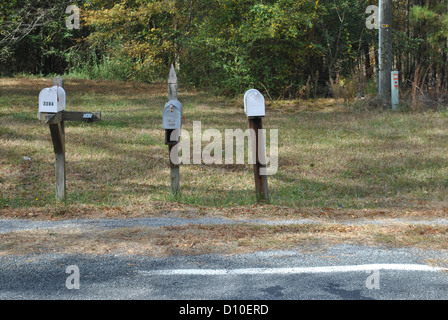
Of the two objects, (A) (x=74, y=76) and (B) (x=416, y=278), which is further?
(A) (x=74, y=76)

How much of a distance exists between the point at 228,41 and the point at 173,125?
12091mm

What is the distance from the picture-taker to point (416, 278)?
4242mm

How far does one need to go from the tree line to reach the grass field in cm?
267

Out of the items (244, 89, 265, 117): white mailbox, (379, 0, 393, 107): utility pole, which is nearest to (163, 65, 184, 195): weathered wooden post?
(244, 89, 265, 117): white mailbox

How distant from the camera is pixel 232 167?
10.6m

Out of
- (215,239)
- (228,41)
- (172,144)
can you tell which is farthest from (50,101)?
(228,41)

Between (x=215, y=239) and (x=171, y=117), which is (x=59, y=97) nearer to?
(x=171, y=117)

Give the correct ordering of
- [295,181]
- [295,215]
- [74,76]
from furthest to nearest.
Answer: [74,76], [295,181], [295,215]

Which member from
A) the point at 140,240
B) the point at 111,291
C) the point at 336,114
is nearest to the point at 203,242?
the point at 140,240

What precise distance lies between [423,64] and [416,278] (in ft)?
77.2

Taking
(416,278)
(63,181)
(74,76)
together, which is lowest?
(416,278)

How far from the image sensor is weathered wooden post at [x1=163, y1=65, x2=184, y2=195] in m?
7.31

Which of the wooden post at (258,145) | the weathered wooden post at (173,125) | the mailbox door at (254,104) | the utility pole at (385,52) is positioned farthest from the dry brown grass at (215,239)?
the utility pole at (385,52)

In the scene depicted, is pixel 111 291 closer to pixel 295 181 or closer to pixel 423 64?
pixel 295 181
